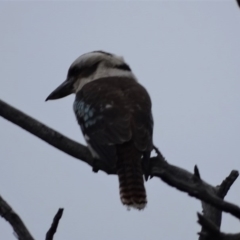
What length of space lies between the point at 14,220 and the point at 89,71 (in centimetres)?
282

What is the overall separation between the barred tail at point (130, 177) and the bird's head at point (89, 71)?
1428 millimetres

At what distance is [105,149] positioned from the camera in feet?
14.0

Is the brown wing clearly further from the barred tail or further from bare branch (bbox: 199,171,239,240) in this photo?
bare branch (bbox: 199,171,239,240)

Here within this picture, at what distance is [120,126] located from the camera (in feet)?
14.3

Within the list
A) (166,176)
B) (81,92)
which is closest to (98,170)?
(81,92)

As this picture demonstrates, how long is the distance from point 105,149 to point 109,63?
1.86 meters

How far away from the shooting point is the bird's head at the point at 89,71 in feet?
18.8

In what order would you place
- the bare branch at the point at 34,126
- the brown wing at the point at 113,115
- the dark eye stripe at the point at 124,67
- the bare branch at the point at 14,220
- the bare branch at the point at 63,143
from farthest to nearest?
the dark eye stripe at the point at 124,67 → the brown wing at the point at 113,115 → the bare branch at the point at 34,126 → the bare branch at the point at 63,143 → the bare branch at the point at 14,220

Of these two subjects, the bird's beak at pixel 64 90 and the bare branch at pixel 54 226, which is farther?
the bird's beak at pixel 64 90

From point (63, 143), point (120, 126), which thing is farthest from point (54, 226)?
point (120, 126)

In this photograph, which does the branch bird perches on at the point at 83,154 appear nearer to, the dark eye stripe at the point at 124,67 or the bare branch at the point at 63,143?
the bare branch at the point at 63,143

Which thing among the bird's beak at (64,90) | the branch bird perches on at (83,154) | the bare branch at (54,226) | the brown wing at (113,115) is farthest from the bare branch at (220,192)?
the bird's beak at (64,90)

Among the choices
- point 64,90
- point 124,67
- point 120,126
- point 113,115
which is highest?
point 124,67

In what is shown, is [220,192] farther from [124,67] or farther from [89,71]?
[124,67]
